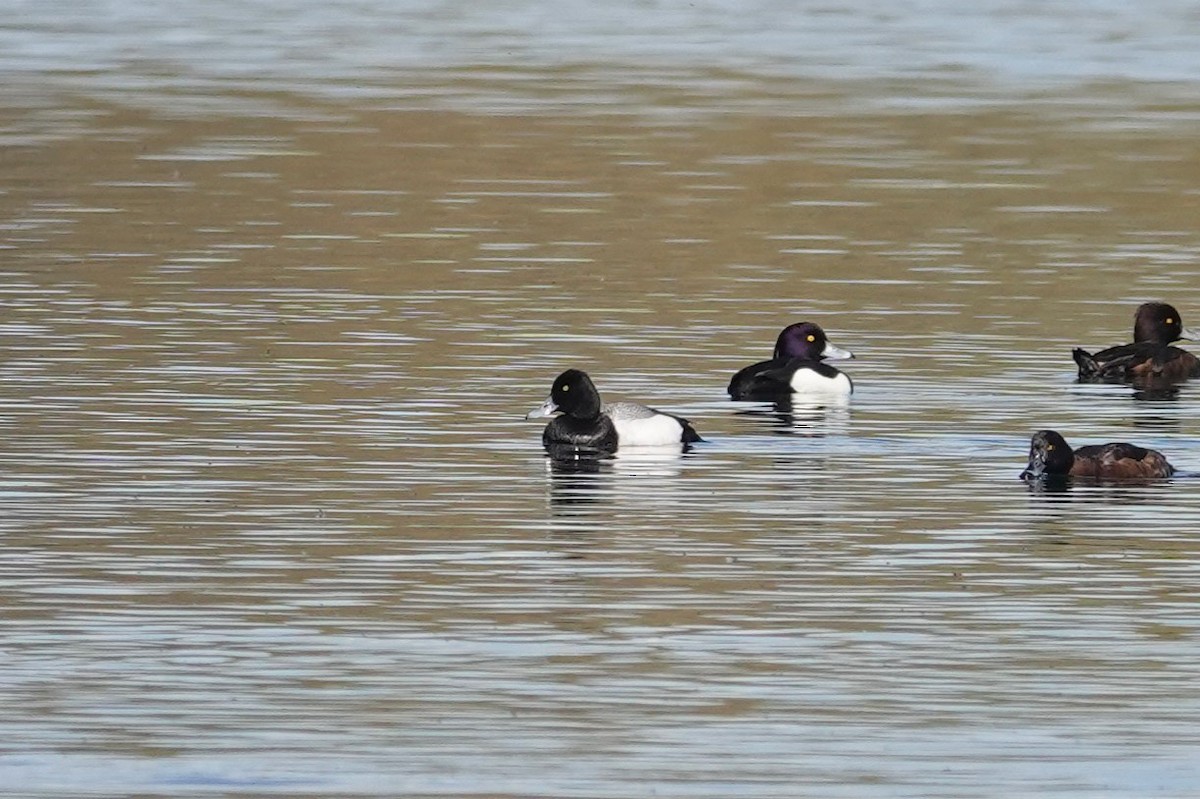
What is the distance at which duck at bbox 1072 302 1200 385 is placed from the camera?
1833 cm

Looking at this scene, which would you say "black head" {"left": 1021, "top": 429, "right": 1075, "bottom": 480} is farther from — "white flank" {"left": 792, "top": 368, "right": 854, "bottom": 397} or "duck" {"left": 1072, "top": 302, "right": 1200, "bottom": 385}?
"duck" {"left": 1072, "top": 302, "right": 1200, "bottom": 385}

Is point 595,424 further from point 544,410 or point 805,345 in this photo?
A: point 805,345

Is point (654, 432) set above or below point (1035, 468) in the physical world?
above

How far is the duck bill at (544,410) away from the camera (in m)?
15.9

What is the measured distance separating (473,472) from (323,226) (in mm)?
10696

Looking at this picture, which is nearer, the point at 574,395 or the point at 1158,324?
the point at 574,395

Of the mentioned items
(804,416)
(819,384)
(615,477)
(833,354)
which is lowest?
(615,477)

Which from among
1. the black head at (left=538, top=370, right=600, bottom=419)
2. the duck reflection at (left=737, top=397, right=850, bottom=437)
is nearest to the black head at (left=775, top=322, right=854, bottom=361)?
the duck reflection at (left=737, top=397, right=850, bottom=437)

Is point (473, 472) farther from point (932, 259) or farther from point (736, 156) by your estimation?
point (736, 156)

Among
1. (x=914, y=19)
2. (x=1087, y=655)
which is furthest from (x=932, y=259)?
(x=914, y=19)

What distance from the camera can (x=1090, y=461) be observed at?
14500mm

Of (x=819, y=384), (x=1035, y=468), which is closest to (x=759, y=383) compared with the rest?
(x=819, y=384)

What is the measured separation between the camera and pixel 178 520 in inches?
514

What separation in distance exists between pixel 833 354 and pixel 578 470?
3.52 m
